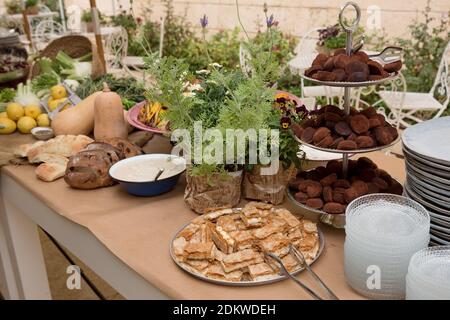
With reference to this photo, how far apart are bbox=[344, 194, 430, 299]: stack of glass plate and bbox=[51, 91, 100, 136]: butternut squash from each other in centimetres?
100

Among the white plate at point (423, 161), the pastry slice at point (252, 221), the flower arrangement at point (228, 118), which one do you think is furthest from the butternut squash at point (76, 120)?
the white plate at point (423, 161)

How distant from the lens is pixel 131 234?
3.30 feet

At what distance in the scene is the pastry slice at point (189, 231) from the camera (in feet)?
3.08

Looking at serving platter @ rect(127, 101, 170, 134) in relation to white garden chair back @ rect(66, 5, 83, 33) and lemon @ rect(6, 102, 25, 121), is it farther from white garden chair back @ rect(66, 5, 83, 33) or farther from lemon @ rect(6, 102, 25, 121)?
white garden chair back @ rect(66, 5, 83, 33)

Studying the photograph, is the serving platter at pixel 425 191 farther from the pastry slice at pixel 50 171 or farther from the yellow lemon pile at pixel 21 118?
the yellow lemon pile at pixel 21 118

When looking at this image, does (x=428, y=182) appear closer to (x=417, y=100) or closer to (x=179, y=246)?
(x=179, y=246)

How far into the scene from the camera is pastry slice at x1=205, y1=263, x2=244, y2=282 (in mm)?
825

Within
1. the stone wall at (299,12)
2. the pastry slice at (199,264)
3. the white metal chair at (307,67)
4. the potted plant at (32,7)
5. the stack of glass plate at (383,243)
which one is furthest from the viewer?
the potted plant at (32,7)

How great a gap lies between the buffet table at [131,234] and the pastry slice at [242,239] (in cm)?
→ 9

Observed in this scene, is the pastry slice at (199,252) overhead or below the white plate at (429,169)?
below

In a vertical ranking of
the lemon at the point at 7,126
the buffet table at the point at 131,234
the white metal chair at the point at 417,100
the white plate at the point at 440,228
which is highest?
the lemon at the point at 7,126

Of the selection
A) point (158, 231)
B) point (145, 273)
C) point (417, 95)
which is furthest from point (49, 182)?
point (417, 95)
